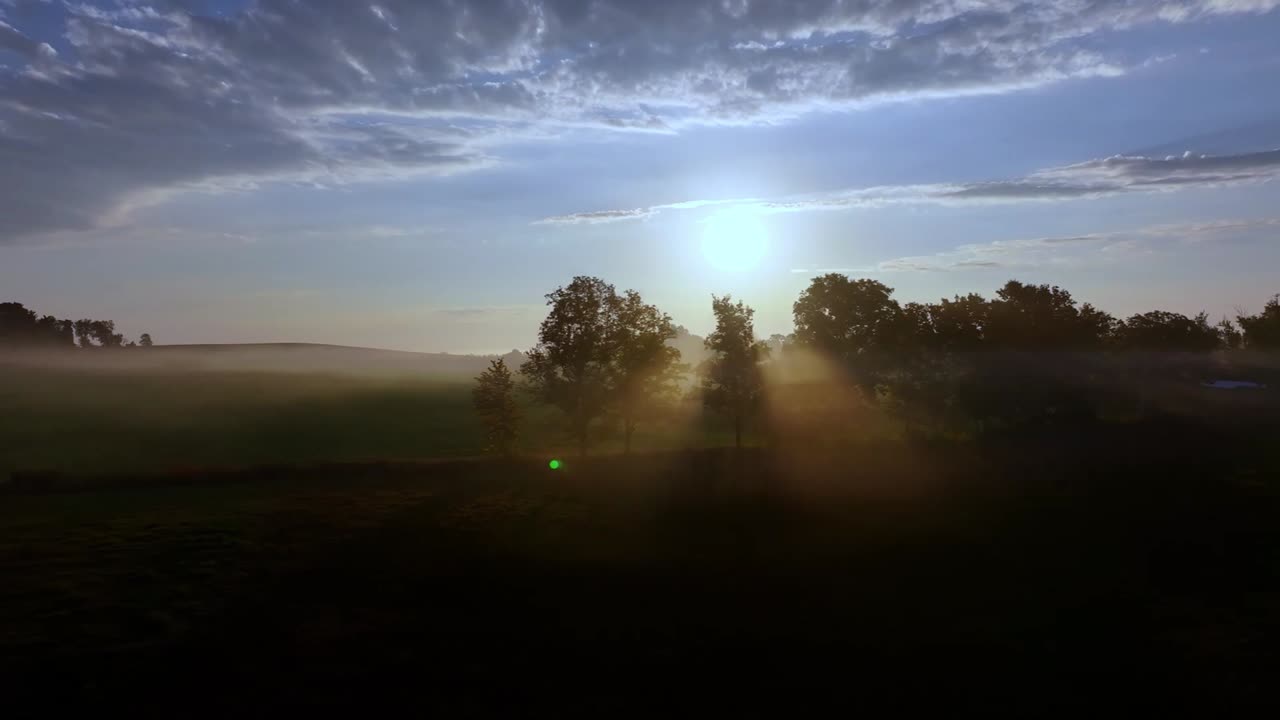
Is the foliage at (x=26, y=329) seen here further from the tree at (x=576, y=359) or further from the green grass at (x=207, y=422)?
the tree at (x=576, y=359)

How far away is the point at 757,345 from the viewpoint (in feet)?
221

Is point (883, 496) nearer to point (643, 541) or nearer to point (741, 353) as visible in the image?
point (643, 541)

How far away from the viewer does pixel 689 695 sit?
18.3 m

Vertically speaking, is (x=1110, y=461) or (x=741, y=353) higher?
(x=741, y=353)

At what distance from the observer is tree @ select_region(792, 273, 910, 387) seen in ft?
247

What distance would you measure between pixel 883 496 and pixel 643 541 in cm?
1556

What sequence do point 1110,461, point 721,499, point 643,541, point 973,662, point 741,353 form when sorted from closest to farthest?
point 973,662 < point 643,541 < point 721,499 < point 1110,461 < point 741,353

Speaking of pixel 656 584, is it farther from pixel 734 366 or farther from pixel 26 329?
pixel 26 329

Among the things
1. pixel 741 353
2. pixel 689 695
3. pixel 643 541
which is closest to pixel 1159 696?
pixel 689 695

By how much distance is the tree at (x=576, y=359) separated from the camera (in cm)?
5988

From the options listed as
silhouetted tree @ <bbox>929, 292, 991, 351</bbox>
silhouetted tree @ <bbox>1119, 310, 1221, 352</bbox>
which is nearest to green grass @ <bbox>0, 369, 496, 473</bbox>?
silhouetted tree @ <bbox>929, 292, 991, 351</bbox>

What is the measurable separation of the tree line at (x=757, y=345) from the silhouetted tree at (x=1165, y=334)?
0.54 ft

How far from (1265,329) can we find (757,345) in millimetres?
91497

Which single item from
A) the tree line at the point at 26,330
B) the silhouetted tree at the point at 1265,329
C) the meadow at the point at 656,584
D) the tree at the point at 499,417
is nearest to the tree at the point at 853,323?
the meadow at the point at 656,584
